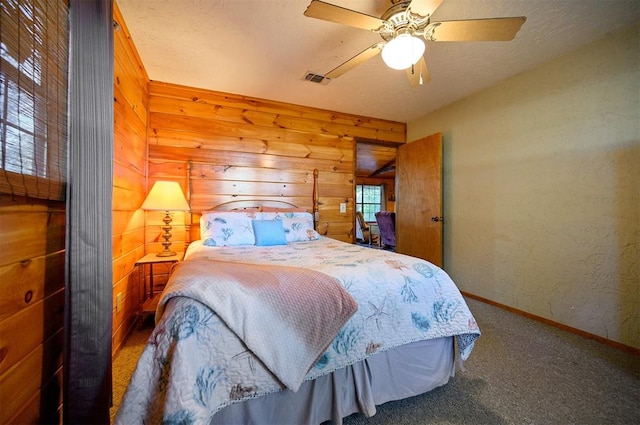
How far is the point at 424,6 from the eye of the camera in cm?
139

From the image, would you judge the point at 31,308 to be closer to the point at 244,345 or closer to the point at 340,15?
the point at 244,345

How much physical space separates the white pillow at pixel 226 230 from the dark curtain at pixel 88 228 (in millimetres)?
A: 1346

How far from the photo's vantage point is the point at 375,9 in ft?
5.92

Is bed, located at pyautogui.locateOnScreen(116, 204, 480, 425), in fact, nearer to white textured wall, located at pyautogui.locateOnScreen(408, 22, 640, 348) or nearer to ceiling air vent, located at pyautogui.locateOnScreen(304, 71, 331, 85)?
white textured wall, located at pyautogui.locateOnScreen(408, 22, 640, 348)

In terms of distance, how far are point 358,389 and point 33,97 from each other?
5.42 ft

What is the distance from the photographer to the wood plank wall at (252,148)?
2.90 metres

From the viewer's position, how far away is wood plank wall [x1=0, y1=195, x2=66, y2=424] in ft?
2.29

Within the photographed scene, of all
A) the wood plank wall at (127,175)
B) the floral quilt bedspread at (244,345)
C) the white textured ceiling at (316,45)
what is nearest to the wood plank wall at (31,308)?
the floral quilt bedspread at (244,345)

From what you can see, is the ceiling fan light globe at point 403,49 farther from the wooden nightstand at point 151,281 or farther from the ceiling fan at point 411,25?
the wooden nightstand at point 151,281

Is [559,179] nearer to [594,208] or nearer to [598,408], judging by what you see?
[594,208]

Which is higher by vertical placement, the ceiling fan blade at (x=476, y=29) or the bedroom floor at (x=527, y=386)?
the ceiling fan blade at (x=476, y=29)

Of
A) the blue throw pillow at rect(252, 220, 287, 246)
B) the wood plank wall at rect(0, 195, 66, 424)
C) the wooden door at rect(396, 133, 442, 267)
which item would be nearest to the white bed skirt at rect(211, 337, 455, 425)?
the wood plank wall at rect(0, 195, 66, 424)

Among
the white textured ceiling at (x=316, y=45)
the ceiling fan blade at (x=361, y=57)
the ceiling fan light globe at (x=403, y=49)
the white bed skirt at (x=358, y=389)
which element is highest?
the white textured ceiling at (x=316, y=45)

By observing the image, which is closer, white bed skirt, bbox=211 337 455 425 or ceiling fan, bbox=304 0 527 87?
white bed skirt, bbox=211 337 455 425
